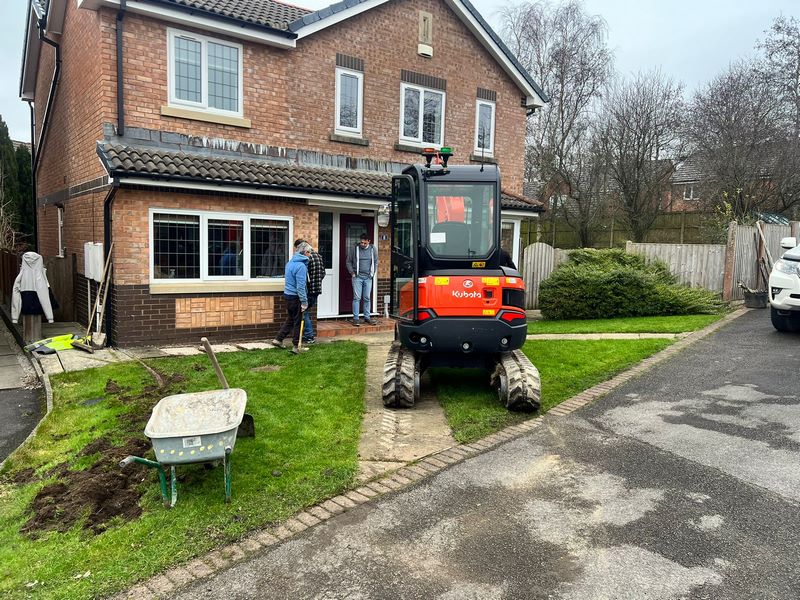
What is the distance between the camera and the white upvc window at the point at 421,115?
1382cm

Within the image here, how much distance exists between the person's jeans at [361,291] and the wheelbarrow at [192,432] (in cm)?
721

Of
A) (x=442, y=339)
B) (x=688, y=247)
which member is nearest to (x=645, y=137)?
(x=688, y=247)

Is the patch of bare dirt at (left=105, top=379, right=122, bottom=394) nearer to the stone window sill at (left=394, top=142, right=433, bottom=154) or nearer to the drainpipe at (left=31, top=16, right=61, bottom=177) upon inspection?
the stone window sill at (left=394, top=142, right=433, bottom=154)

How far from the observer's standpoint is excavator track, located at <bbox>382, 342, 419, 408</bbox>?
6.81 meters

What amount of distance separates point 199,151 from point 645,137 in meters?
20.1

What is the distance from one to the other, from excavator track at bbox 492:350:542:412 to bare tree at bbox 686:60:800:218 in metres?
16.7

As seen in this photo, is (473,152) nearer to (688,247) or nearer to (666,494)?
(688,247)

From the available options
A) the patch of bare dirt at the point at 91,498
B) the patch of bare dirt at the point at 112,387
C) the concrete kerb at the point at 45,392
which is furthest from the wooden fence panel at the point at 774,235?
the concrete kerb at the point at 45,392

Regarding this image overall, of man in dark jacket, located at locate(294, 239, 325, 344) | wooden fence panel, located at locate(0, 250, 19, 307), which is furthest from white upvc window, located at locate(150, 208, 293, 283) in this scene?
wooden fence panel, located at locate(0, 250, 19, 307)

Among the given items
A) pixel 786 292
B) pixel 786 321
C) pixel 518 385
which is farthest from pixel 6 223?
pixel 786 321

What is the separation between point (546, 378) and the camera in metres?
8.19

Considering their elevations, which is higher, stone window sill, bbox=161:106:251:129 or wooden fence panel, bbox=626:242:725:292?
stone window sill, bbox=161:106:251:129

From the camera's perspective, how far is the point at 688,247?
15.1m

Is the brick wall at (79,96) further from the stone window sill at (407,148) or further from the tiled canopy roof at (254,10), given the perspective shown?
the stone window sill at (407,148)
